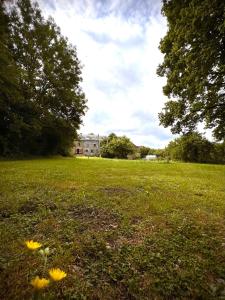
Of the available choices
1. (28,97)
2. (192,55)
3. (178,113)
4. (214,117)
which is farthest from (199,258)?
(28,97)

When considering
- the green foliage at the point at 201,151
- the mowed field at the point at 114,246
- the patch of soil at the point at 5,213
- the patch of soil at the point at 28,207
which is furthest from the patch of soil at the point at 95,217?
the green foliage at the point at 201,151

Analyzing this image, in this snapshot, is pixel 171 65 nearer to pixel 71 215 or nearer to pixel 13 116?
pixel 71 215

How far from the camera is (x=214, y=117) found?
14.2 m

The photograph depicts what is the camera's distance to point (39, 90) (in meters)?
21.8

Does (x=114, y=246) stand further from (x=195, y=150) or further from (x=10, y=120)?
(x=195, y=150)

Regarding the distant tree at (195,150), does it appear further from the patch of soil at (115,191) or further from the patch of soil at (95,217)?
the patch of soil at (95,217)

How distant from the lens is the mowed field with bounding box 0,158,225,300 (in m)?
2.37

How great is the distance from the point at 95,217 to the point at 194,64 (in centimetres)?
630

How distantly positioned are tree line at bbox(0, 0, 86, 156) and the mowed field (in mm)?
14345

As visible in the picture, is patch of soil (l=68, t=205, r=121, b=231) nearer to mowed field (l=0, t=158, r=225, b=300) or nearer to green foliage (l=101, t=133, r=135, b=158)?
mowed field (l=0, t=158, r=225, b=300)

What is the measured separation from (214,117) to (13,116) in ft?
51.7

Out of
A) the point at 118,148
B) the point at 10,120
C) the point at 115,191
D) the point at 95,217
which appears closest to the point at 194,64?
the point at 115,191

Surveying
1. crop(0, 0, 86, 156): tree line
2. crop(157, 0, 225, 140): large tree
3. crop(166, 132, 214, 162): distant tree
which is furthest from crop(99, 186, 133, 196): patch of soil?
crop(166, 132, 214, 162): distant tree

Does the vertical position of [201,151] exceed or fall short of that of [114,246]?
it exceeds it
